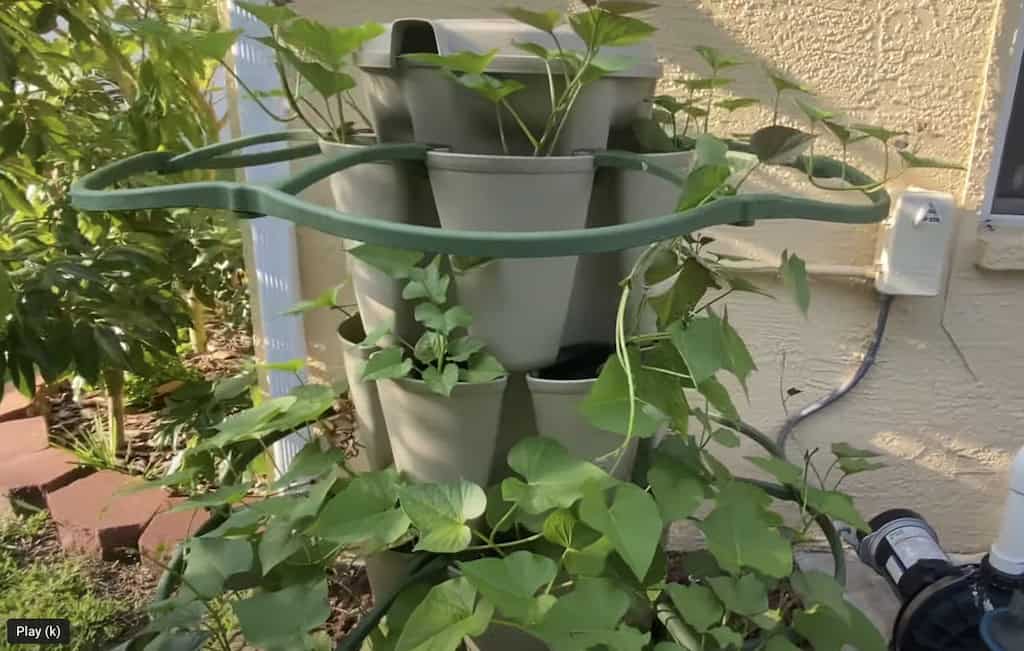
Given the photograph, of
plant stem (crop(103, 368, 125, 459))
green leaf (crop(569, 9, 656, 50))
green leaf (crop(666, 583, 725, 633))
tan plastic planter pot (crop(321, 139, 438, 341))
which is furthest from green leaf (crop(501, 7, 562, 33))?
plant stem (crop(103, 368, 125, 459))

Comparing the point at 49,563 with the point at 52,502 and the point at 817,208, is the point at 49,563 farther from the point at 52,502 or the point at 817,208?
the point at 817,208

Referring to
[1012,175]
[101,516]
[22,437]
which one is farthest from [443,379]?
[22,437]

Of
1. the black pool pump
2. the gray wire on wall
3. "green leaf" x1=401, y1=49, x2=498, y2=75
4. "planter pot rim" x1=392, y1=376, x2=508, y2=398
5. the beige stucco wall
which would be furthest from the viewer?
the gray wire on wall

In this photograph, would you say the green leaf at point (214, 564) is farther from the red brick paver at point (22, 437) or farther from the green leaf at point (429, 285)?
the red brick paver at point (22, 437)

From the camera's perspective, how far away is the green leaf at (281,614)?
0.61m

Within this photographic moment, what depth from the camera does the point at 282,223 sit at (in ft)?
3.85

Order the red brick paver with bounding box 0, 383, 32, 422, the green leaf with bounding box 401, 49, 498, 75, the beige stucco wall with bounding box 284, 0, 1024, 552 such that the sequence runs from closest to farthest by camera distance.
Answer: the green leaf with bounding box 401, 49, 498, 75 → the beige stucco wall with bounding box 284, 0, 1024, 552 → the red brick paver with bounding box 0, 383, 32, 422

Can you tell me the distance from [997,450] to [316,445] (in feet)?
4.02

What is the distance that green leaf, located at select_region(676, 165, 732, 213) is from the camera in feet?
1.77

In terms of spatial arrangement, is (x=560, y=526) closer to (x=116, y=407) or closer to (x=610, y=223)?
(x=610, y=223)

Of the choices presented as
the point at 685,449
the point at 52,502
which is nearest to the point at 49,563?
the point at 52,502

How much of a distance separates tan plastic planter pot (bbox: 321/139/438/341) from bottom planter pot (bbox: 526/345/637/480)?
0.42ft

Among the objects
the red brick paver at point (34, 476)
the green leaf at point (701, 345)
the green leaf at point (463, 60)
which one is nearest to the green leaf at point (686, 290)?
the green leaf at point (701, 345)

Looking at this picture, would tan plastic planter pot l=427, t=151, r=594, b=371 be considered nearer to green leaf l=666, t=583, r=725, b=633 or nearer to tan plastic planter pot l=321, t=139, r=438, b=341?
tan plastic planter pot l=321, t=139, r=438, b=341
